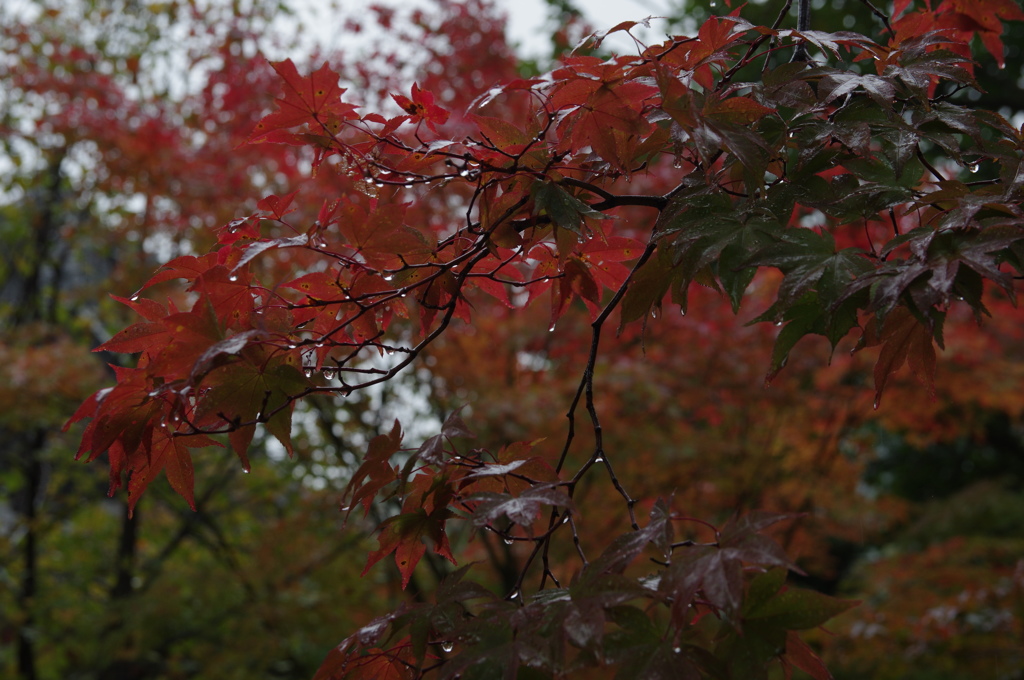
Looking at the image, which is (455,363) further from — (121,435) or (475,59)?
(121,435)

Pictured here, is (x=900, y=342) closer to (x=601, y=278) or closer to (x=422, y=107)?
(x=601, y=278)

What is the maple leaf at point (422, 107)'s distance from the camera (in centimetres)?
115

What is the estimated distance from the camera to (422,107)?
1162 millimetres

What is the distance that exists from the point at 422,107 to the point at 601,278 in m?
0.42

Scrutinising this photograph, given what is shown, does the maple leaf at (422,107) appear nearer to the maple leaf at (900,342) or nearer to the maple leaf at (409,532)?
the maple leaf at (409,532)

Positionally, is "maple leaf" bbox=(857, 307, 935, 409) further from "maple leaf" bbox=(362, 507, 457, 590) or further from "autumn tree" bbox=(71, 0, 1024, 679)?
"maple leaf" bbox=(362, 507, 457, 590)

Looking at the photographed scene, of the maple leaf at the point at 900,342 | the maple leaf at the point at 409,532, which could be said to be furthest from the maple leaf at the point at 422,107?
the maple leaf at the point at 900,342

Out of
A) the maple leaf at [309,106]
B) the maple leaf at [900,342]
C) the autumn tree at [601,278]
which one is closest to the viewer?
the autumn tree at [601,278]

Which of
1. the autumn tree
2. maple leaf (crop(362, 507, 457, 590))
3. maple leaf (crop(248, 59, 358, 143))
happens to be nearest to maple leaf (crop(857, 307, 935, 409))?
the autumn tree

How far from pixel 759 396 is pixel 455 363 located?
2.18m

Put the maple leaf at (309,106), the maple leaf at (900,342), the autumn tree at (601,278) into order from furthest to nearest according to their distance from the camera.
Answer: the maple leaf at (309,106)
the maple leaf at (900,342)
the autumn tree at (601,278)

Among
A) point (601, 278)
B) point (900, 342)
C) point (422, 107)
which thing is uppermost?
point (422, 107)

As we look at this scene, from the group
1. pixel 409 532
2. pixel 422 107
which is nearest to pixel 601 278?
pixel 422 107

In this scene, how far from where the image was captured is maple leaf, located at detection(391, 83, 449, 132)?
1151 mm
